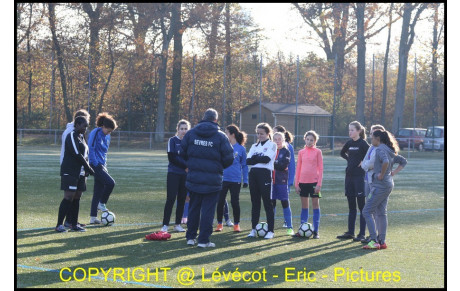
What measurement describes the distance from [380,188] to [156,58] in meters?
41.5

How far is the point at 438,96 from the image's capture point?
2235 inches

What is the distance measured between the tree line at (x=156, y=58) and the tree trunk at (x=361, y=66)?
0.07 metres

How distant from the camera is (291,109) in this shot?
51188 millimetres

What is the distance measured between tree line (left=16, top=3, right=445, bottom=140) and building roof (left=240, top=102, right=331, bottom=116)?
43.9 inches

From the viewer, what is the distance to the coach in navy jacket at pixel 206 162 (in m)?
9.27

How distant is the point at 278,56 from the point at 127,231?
4652 cm

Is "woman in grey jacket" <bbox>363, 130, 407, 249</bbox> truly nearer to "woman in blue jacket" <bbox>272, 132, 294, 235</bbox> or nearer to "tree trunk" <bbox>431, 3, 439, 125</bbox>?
"woman in blue jacket" <bbox>272, 132, 294, 235</bbox>

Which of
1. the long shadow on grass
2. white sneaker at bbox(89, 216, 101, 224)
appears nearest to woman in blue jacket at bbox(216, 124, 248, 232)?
the long shadow on grass

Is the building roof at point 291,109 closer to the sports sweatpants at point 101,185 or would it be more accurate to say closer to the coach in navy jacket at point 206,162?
the sports sweatpants at point 101,185

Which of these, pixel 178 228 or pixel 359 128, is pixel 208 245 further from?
pixel 359 128

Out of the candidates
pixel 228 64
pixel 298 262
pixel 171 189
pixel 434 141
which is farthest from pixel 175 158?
pixel 434 141

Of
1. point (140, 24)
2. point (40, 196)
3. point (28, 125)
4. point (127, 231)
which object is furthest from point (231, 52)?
point (127, 231)

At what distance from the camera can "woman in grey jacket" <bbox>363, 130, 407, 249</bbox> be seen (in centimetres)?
948

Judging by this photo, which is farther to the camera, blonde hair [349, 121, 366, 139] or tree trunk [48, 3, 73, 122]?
tree trunk [48, 3, 73, 122]
